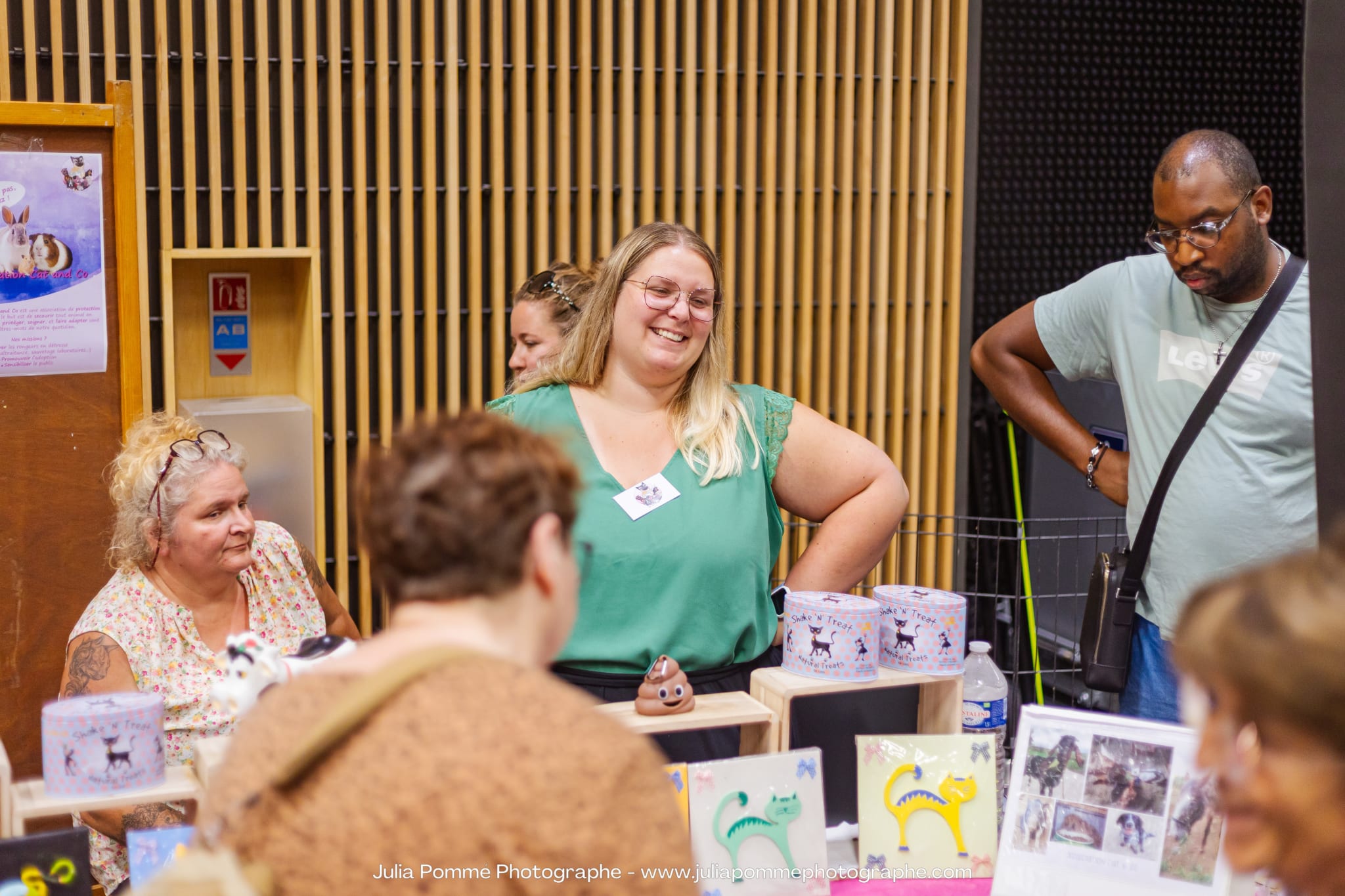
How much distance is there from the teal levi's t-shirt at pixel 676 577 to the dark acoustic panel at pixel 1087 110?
10.5 feet

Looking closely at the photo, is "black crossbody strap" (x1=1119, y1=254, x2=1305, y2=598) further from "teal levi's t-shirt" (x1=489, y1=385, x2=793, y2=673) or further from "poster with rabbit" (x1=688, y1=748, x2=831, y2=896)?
"poster with rabbit" (x1=688, y1=748, x2=831, y2=896)

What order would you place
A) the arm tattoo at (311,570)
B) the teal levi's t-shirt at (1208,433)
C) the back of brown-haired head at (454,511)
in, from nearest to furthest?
the back of brown-haired head at (454,511) → the teal levi's t-shirt at (1208,433) → the arm tattoo at (311,570)

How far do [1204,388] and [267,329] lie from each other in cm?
317

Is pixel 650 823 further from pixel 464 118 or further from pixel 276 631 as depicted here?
pixel 464 118

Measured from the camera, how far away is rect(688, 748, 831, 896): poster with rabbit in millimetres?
2168

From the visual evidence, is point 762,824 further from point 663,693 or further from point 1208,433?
point 1208,433

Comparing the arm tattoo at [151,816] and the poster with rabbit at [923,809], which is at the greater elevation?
the poster with rabbit at [923,809]

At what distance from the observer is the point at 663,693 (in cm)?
224

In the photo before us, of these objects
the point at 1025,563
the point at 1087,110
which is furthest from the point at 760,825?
the point at 1087,110

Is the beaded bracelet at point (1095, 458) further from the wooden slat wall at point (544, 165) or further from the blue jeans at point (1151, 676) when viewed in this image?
the wooden slat wall at point (544, 165)

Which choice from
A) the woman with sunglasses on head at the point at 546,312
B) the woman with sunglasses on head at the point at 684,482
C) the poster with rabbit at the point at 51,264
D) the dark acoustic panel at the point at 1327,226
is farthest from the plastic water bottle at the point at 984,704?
the poster with rabbit at the point at 51,264

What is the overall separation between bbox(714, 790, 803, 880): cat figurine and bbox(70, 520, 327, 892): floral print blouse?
111 cm

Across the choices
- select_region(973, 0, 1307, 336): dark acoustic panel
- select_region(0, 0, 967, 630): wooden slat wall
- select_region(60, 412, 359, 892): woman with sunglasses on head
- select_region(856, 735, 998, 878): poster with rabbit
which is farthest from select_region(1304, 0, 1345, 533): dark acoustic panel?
select_region(973, 0, 1307, 336): dark acoustic panel

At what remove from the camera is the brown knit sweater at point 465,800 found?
1154 millimetres
